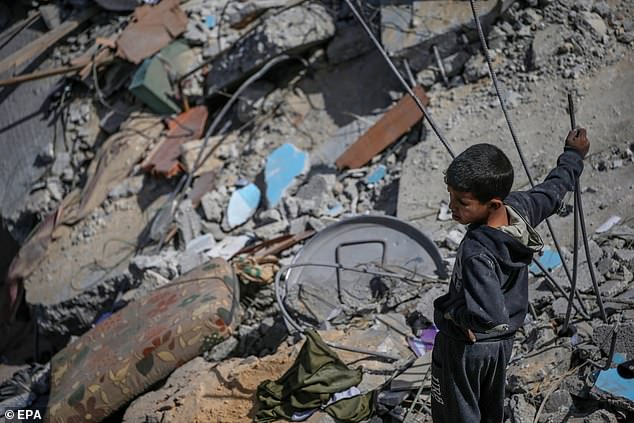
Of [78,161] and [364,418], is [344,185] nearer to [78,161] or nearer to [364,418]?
[364,418]

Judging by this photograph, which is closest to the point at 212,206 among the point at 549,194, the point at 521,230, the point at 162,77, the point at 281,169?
the point at 281,169

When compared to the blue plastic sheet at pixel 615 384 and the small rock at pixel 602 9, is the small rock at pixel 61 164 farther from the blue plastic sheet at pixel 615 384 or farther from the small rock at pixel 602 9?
the blue plastic sheet at pixel 615 384

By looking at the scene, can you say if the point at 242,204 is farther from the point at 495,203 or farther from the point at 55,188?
the point at 495,203

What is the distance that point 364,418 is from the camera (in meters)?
3.64

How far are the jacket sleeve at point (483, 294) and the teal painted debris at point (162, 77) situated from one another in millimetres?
5405

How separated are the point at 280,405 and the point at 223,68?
4.05 meters

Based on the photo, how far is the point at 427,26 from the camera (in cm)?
604

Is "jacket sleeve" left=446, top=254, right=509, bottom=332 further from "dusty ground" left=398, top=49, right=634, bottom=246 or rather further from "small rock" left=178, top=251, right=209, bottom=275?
"small rock" left=178, top=251, right=209, bottom=275

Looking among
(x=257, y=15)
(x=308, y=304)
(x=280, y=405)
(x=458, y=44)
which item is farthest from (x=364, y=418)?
(x=257, y=15)

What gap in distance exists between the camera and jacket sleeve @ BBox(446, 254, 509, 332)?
2.42m

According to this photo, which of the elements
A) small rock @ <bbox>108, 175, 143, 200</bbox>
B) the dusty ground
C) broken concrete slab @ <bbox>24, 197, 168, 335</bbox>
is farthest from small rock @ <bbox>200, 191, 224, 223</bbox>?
the dusty ground

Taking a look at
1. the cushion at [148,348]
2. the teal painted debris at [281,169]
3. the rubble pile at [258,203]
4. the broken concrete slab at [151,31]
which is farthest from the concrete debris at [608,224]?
the broken concrete slab at [151,31]

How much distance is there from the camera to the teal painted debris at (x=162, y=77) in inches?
287

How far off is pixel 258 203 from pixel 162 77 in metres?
1.88
